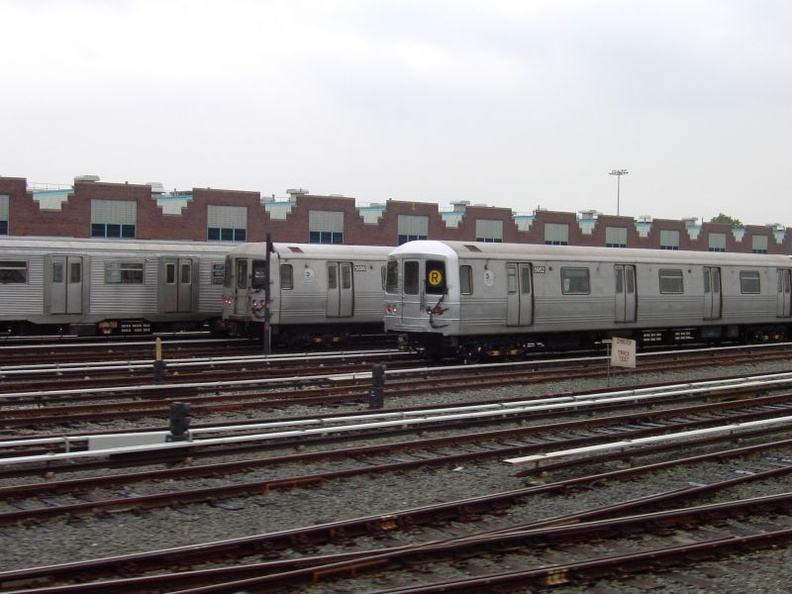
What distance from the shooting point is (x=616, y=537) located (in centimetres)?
897

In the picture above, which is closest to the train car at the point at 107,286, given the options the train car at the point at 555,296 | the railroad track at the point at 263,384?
the railroad track at the point at 263,384

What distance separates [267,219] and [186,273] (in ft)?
61.6

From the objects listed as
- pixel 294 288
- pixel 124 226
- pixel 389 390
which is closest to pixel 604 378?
pixel 389 390

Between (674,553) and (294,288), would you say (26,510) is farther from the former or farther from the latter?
(294,288)

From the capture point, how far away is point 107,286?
27453mm

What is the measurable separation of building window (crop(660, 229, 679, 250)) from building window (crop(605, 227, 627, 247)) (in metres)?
3.64

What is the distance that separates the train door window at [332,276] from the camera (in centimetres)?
2584

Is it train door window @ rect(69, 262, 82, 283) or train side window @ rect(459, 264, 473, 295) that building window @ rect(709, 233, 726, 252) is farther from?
train door window @ rect(69, 262, 82, 283)

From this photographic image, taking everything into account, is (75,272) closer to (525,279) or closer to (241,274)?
(241,274)

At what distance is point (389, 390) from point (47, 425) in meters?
6.56

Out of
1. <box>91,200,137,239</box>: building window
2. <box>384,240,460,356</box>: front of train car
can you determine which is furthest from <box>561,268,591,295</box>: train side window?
<box>91,200,137,239</box>: building window

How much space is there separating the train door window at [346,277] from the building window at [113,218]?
67.2 ft

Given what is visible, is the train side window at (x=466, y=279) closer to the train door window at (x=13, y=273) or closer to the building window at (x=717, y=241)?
the train door window at (x=13, y=273)

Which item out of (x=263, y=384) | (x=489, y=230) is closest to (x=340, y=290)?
(x=263, y=384)
